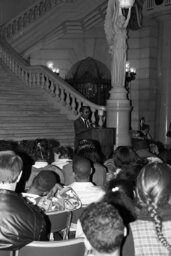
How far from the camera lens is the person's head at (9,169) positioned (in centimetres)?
264

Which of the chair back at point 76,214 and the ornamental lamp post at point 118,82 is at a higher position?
the ornamental lamp post at point 118,82

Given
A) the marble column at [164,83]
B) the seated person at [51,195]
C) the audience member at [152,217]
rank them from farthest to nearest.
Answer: the marble column at [164,83] → the seated person at [51,195] → the audience member at [152,217]

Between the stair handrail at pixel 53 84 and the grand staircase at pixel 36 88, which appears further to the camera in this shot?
the stair handrail at pixel 53 84

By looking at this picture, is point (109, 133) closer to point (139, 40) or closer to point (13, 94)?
point (13, 94)

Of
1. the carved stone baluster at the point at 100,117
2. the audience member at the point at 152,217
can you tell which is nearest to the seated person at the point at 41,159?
the audience member at the point at 152,217

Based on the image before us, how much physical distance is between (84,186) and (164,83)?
1134 centimetres

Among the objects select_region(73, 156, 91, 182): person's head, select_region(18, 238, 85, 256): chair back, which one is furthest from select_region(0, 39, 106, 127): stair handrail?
select_region(18, 238, 85, 256): chair back

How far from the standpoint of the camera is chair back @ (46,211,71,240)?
2984mm

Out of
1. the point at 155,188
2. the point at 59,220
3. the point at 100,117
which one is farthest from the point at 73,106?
the point at 155,188

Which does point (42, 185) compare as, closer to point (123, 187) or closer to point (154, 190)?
point (123, 187)

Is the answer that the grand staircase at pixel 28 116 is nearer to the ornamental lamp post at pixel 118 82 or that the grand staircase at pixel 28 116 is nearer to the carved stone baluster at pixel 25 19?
the ornamental lamp post at pixel 118 82

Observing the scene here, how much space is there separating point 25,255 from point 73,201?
0.97 m

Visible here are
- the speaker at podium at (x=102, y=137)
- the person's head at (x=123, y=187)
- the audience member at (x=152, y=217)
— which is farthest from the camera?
the speaker at podium at (x=102, y=137)

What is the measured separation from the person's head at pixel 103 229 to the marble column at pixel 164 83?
12.6 meters
